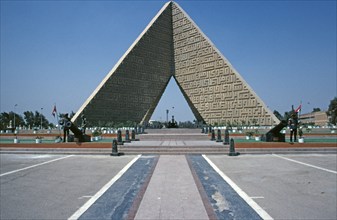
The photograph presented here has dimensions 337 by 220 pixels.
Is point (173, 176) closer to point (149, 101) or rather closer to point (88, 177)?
→ point (88, 177)

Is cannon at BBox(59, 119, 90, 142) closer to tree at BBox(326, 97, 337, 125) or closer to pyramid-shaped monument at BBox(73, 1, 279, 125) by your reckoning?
pyramid-shaped monument at BBox(73, 1, 279, 125)

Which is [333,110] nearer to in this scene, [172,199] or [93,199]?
[172,199]

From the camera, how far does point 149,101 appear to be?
41.8 meters

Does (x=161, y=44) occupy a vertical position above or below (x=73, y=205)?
above

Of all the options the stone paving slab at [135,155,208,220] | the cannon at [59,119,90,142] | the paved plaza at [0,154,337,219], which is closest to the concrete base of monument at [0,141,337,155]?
the cannon at [59,119,90,142]

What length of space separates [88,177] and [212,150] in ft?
23.9

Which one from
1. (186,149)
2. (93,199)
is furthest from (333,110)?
(93,199)

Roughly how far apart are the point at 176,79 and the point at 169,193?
39.2 meters

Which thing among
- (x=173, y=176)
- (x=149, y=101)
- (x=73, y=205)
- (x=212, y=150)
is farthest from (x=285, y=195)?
(x=149, y=101)

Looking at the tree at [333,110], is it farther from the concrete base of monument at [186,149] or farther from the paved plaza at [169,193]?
the paved plaza at [169,193]

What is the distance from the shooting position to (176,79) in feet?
146

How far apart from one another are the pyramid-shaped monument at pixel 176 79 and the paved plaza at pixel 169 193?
89.1ft

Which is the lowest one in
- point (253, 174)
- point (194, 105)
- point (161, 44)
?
point (253, 174)

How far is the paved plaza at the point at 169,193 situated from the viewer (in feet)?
15.1
